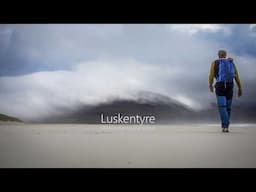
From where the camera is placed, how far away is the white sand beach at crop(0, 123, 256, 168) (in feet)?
14.6

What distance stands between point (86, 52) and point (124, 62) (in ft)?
1.28

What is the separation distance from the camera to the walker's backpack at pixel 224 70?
4488mm

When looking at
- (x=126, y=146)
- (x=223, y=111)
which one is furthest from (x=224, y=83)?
(x=126, y=146)

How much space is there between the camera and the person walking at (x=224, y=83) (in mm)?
4492

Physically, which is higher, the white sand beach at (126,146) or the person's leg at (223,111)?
the person's leg at (223,111)

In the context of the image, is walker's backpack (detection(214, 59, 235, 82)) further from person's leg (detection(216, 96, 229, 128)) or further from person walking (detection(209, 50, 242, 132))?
person's leg (detection(216, 96, 229, 128))

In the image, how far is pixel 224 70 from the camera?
177 inches

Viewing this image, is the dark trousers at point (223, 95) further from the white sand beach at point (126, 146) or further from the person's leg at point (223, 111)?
the white sand beach at point (126, 146)

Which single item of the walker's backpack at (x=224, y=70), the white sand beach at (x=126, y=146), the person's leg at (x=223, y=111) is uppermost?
the walker's backpack at (x=224, y=70)

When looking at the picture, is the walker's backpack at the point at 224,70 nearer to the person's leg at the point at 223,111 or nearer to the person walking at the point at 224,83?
the person walking at the point at 224,83

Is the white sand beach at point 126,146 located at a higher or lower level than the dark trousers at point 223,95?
lower

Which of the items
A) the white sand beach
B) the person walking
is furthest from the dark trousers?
the white sand beach

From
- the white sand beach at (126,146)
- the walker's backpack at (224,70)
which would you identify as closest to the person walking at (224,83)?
the walker's backpack at (224,70)
